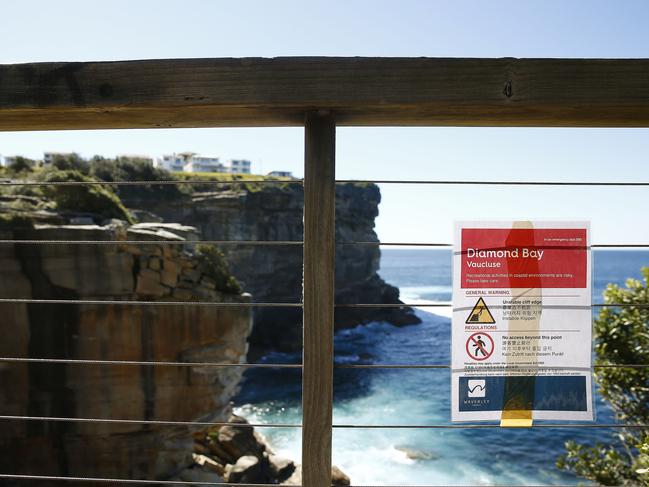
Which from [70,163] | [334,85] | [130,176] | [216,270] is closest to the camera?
[334,85]

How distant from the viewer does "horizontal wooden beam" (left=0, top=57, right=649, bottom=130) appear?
117 cm

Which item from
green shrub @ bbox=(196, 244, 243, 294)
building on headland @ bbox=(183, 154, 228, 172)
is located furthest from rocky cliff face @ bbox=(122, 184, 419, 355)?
building on headland @ bbox=(183, 154, 228, 172)

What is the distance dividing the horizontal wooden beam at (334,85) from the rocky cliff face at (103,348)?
275 inches

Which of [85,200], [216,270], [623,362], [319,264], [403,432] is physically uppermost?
[85,200]

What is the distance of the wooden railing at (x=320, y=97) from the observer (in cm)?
117

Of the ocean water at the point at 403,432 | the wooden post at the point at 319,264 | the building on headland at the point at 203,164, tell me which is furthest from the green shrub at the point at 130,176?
the building on headland at the point at 203,164

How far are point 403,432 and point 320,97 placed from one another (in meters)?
21.7

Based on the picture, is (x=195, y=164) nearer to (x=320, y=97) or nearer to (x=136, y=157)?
(x=136, y=157)

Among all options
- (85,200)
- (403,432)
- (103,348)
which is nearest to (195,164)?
(403,432)

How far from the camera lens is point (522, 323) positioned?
1.29 m

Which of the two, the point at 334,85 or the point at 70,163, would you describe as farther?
the point at 70,163

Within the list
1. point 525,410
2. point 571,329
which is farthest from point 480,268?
point 525,410

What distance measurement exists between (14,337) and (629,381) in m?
8.04

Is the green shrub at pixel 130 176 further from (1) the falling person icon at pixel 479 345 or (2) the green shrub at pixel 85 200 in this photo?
(1) the falling person icon at pixel 479 345
